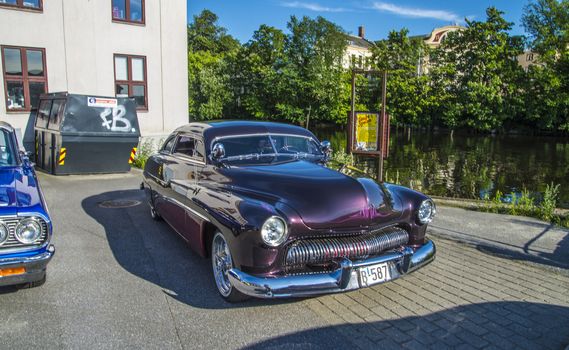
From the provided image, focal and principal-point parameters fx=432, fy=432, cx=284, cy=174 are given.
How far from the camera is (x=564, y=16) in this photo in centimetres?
4738

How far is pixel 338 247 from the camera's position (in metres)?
3.96

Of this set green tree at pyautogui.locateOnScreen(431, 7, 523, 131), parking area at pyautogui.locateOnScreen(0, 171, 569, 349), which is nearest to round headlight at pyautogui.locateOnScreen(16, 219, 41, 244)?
parking area at pyautogui.locateOnScreen(0, 171, 569, 349)

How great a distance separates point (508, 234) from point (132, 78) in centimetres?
1424

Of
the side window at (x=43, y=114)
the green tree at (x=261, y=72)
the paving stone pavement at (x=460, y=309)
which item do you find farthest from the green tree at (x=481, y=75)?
the paving stone pavement at (x=460, y=309)

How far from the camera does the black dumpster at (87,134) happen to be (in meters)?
10.9

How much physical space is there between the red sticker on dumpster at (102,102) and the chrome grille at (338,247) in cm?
920

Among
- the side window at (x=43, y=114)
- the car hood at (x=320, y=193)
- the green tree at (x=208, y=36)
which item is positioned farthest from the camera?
the green tree at (x=208, y=36)

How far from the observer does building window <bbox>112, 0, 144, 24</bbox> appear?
1598cm

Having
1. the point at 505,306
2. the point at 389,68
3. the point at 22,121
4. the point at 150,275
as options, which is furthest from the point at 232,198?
the point at 389,68

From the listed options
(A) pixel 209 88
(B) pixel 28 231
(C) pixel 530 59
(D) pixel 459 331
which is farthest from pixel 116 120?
(C) pixel 530 59

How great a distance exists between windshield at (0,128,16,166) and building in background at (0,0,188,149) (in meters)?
9.49

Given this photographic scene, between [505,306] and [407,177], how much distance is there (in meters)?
13.5

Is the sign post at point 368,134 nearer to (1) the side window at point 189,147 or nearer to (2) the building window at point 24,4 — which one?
(1) the side window at point 189,147

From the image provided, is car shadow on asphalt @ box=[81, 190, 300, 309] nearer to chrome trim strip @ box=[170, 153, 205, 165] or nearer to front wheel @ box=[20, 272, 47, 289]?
front wheel @ box=[20, 272, 47, 289]
